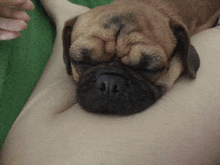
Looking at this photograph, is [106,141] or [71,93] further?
[71,93]

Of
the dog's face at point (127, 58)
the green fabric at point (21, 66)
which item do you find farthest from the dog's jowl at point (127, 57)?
the green fabric at point (21, 66)

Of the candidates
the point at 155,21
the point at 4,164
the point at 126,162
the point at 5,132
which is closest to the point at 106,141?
the point at 126,162

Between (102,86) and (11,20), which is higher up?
(11,20)

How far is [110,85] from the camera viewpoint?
109 cm

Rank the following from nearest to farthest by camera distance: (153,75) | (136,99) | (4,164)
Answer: (4,164) < (136,99) < (153,75)

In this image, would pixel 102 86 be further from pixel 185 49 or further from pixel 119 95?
pixel 185 49

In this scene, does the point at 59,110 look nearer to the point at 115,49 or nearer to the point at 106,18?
the point at 115,49

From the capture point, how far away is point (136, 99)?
110 centimetres

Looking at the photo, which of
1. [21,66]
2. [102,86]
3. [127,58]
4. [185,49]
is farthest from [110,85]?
[21,66]

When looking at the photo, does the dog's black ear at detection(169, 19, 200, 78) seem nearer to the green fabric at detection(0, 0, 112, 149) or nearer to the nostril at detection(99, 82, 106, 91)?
the nostril at detection(99, 82, 106, 91)

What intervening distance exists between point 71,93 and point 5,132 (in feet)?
1.35

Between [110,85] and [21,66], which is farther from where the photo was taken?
[21,66]

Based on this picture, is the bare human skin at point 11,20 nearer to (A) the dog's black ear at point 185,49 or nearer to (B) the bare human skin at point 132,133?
(B) the bare human skin at point 132,133

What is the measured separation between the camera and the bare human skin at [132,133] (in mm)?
838
